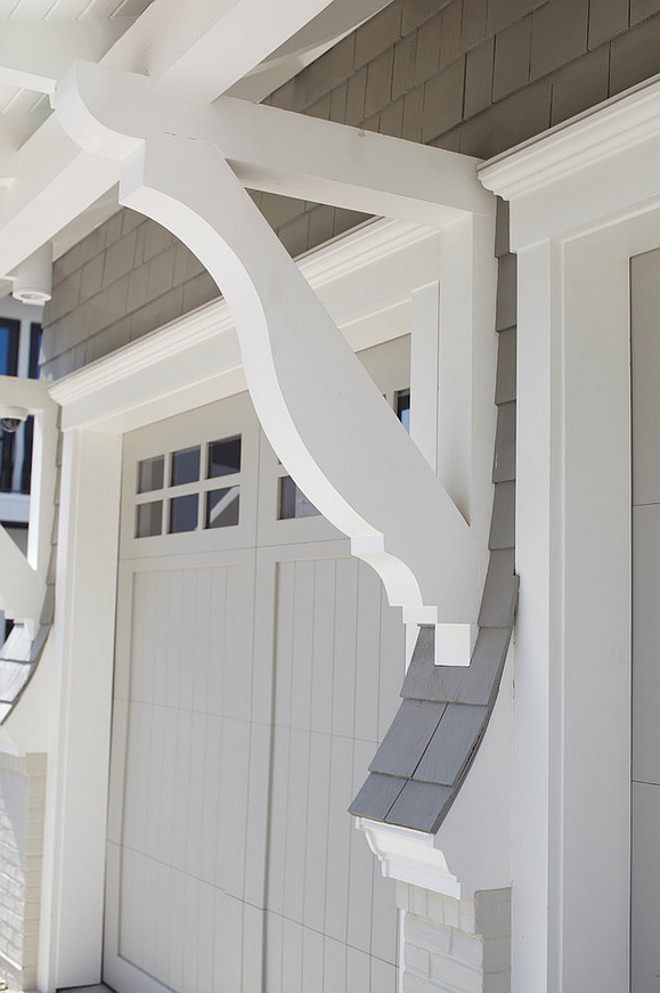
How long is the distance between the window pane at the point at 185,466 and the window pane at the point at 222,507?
0.16 m

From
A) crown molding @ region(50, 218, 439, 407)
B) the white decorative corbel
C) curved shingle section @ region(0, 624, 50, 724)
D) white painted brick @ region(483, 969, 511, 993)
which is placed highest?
crown molding @ region(50, 218, 439, 407)

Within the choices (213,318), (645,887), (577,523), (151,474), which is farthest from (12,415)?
(645,887)

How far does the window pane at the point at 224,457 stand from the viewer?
12.8 feet

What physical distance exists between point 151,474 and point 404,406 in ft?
5.84

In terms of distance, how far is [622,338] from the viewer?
2215 mm

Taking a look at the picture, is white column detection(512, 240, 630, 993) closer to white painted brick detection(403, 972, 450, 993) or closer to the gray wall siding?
white painted brick detection(403, 972, 450, 993)

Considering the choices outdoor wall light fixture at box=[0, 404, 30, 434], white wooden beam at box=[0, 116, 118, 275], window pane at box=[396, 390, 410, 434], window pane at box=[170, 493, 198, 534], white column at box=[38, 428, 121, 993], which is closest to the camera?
white wooden beam at box=[0, 116, 118, 275]

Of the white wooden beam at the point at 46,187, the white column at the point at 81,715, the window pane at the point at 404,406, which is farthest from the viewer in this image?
the white column at the point at 81,715

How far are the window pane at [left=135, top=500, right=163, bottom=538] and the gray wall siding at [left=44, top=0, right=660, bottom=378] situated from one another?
882 millimetres

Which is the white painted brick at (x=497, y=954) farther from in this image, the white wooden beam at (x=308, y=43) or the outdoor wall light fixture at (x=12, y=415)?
the outdoor wall light fixture at (x=12, y=415)

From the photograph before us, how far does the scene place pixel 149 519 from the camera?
4520 millimetres

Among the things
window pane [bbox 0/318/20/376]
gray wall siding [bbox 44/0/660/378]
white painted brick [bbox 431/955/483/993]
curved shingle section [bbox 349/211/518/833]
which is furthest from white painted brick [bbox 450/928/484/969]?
window pane [bbox 0/318/20/376]

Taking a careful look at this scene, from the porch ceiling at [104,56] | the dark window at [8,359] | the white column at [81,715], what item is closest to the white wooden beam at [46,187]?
the porch ceiling at [104,56]

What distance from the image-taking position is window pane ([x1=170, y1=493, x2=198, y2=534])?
13.6 ft
